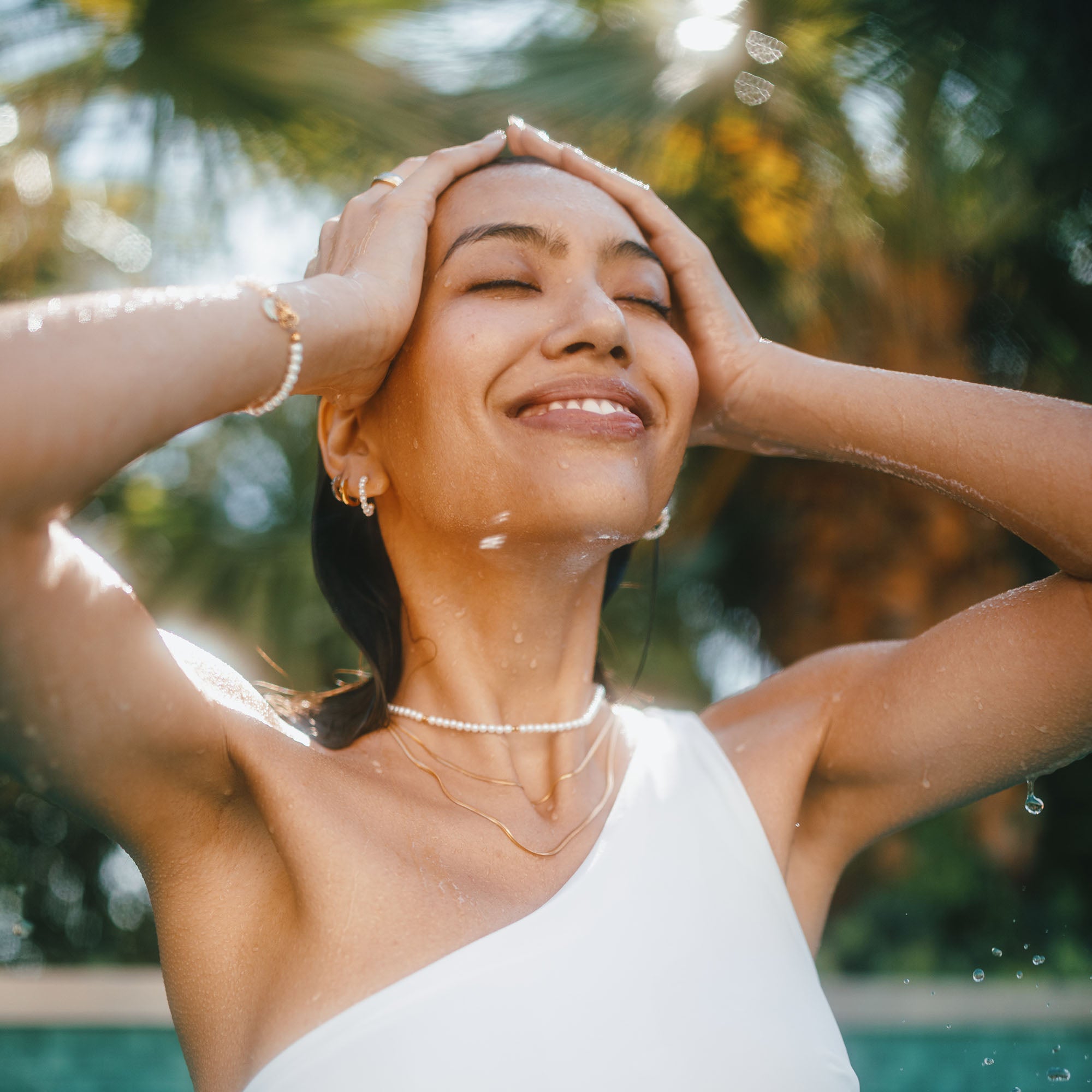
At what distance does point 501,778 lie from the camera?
1959 millimetres

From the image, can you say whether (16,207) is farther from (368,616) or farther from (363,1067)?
(363,1067)

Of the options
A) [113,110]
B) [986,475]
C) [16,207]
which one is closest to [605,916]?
[986,475]

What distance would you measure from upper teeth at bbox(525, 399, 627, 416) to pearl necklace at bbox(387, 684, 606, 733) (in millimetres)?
631

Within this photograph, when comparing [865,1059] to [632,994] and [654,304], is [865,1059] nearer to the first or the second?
[632,994]

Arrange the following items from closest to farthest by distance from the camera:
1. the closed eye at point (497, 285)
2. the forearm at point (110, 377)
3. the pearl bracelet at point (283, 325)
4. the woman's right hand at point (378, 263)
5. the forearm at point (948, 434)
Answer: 1. the forearm at point (110, 377)
2. the pearl bracelet at point (283, 325)
3. the woman's right hand at point (378, 263)
4. the forearm at point (948, 434)
5. the closed eye at point (497, 285)

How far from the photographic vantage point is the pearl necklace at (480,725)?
1.99 m

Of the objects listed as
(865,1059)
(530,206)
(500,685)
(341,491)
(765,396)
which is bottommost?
(865,1059)

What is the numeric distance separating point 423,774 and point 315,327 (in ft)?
2.83

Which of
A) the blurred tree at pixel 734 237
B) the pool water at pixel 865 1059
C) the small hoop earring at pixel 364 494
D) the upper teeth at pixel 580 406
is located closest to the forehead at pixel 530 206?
the upper teeth at pixel 580 406

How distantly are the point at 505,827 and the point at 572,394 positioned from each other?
79 centimetres

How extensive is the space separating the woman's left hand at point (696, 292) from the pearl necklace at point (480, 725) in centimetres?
66

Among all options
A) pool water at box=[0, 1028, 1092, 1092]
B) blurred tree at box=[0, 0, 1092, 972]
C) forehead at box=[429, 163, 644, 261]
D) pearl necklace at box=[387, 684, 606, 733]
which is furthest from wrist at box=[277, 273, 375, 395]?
pool water at box=[0, 1028, 1092, 1092]

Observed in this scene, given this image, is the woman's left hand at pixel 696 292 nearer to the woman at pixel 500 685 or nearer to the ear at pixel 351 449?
the woman at pixel 500 685

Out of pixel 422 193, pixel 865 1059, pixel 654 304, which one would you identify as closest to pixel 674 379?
pixel 654 304
